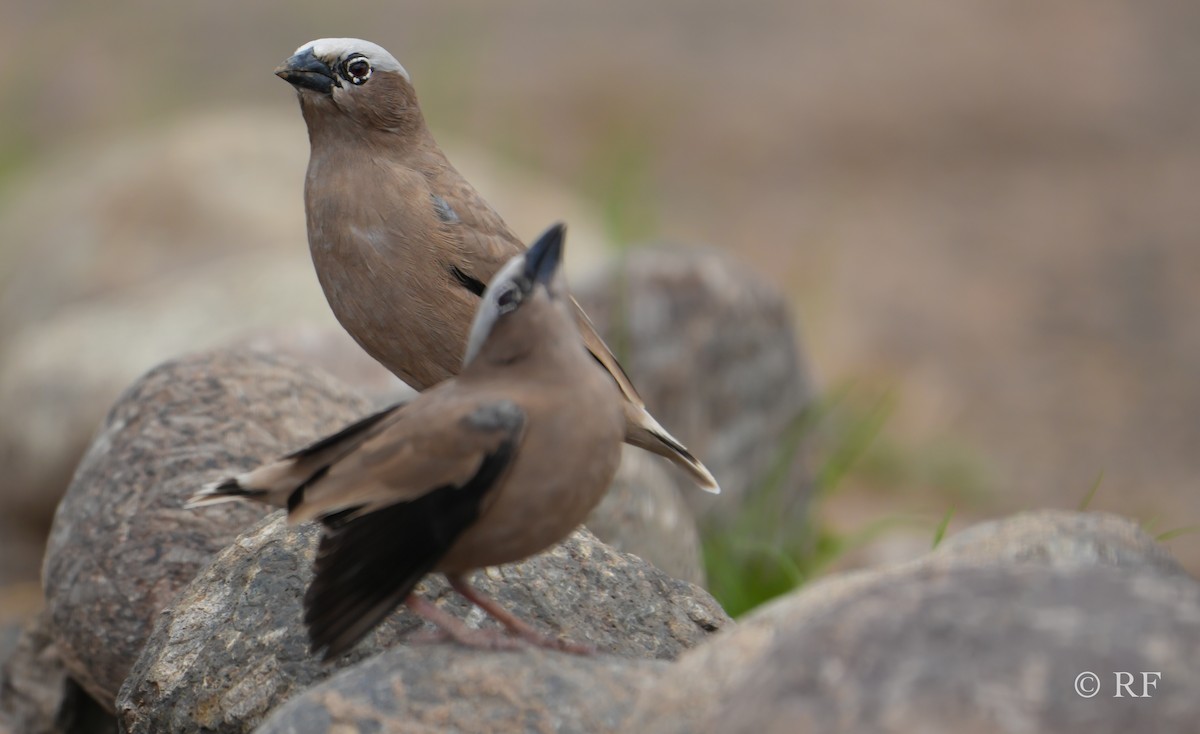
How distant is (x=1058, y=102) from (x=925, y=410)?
6.54 m

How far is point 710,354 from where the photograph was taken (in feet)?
31.6

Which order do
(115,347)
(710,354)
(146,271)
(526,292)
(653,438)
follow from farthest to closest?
(146,271) → (710,354) → (115,347) → (653,438) → (526,292)

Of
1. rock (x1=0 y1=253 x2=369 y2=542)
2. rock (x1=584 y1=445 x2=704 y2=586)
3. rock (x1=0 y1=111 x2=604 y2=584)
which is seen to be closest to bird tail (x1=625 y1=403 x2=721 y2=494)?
rock (x1=584 y1=445 x2=704 y2=586)

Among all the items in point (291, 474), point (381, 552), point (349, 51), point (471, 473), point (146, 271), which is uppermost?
point (349, 51)

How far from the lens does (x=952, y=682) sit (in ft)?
9.94

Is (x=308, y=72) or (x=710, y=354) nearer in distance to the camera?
(x=308, y=72)

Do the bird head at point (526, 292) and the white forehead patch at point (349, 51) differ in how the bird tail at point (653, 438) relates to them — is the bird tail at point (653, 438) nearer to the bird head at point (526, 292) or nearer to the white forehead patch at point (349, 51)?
the white forehead patch at point (349, 51)

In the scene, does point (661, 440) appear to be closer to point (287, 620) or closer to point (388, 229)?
point (388, 229)

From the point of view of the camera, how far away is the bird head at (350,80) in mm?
5328

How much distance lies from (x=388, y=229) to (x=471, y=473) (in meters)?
1.87

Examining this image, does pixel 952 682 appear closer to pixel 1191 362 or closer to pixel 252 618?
pixel 252 618

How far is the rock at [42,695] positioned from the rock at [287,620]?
1.64 meters

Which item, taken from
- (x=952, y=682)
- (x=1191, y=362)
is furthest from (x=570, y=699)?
(x=1191, y=362)

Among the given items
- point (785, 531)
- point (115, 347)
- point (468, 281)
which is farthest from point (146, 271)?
point (468, 281)
